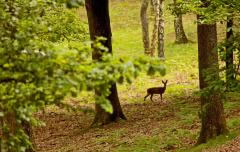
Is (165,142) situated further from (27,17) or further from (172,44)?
(172,44)

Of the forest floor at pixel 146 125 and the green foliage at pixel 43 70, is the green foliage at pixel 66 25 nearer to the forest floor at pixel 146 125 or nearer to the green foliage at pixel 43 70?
the forest floor at pixel 146 125

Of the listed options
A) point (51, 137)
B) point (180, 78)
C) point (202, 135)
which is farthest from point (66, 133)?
point (180, 78)

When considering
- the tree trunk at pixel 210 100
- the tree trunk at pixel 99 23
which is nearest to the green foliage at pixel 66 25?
the tree trunk at pixel 99 23

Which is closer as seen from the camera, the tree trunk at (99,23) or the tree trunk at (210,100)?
the tree trunk at (210,100)

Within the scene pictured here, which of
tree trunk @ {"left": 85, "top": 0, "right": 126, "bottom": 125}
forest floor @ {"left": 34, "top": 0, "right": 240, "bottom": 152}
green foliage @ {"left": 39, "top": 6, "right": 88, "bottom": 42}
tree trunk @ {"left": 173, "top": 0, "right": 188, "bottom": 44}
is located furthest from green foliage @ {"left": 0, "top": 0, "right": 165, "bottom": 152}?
tree trunk @ {"left": 173, "top": 0, "right": 188, "bottom": 44}

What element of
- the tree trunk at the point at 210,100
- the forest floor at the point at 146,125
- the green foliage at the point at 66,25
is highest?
the green foliage at the point at 66,25

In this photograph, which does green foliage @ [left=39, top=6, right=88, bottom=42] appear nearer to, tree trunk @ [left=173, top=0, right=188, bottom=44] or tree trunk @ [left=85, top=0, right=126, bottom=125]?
tree trunk @ [left=85, top=0, right=126, bottom=125]

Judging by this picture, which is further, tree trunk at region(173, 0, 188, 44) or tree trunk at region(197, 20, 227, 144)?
tree trunk at region(173, 0, 188, 44)

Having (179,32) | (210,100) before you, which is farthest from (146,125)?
(179,32)

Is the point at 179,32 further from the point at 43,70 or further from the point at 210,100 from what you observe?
the point at 43,70

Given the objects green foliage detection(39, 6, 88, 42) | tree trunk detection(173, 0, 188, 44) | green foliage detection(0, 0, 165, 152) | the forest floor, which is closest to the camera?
green foliage detection(0, 0, 165, 152)

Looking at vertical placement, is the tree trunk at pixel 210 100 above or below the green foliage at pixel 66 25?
below

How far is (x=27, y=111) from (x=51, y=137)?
14.0 metres

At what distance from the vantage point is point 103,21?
62.0ft
